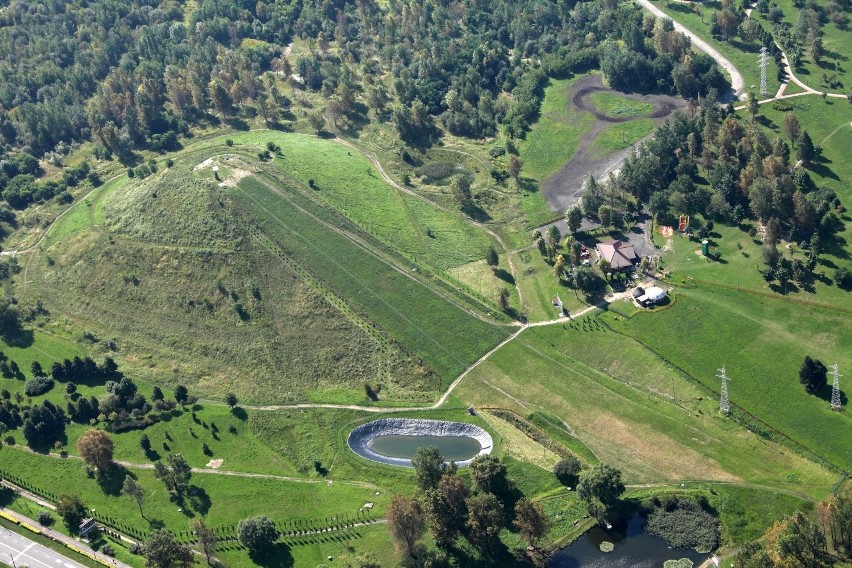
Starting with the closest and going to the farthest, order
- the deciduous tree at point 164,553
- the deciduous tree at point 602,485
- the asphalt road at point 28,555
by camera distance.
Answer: the deciduous tree at point 164,553 → the deciduous tree at point 602,485 → the asphalt road at point 28,555

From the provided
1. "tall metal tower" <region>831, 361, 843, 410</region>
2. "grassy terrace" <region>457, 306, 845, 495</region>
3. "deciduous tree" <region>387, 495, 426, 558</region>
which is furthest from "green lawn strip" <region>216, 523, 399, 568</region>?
"tall metal tower" <region>831, 361, 843, 410</region>

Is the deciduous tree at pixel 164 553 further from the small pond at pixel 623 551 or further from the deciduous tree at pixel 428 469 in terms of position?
the small pond at pixel 623 551

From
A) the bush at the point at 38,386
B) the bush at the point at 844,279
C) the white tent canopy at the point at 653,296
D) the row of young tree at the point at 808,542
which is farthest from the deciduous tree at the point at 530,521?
A: the bush at the point at 38,386

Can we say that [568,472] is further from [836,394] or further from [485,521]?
[836,394]

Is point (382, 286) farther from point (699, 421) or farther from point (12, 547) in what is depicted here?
point (12, 547)

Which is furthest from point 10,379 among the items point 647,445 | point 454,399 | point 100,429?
point 647,445

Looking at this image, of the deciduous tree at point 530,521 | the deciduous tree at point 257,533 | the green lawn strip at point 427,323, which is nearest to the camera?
the deciduous tree at point 530,521
